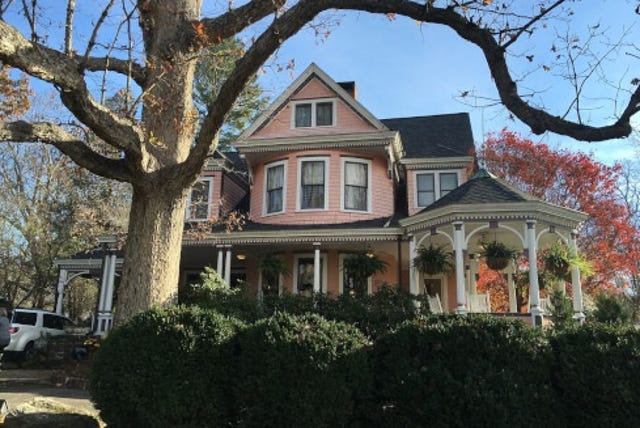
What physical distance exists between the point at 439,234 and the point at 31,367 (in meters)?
12.8

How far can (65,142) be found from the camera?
6.54 meters

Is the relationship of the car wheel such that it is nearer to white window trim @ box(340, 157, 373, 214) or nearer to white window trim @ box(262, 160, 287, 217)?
white window trim @ box(262, 160, 287, 217)

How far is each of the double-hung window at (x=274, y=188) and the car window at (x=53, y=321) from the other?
29.4 feet

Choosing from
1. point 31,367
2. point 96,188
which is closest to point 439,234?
point 31,367

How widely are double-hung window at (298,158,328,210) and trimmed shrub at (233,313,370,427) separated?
12.1m

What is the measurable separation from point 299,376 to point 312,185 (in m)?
12.8

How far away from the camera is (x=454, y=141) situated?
19375mm

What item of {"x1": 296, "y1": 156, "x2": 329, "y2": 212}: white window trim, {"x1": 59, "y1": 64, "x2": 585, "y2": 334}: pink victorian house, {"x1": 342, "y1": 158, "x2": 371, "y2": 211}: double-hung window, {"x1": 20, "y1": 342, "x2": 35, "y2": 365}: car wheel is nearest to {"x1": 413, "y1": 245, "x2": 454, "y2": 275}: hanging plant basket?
{"x1": 59, "y1": 64, "x2": 585, "y2": 334}: pink victorian house

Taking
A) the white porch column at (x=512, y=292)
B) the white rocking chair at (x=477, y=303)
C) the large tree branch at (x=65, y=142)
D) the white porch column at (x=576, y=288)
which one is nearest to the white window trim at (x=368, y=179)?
the white rocking chair at (x=477, y=303)

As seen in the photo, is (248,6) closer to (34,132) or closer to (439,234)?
(34,132)

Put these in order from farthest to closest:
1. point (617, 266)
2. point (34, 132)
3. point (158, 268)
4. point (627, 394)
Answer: point (617, 266) → point (158, 268) → point (34, 132) → point (627, 394)

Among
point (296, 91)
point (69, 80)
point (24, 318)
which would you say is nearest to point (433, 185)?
point (296, 91)

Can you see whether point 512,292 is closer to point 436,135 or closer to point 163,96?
point 436,135

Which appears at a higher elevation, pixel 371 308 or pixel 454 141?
pixel 454 141
